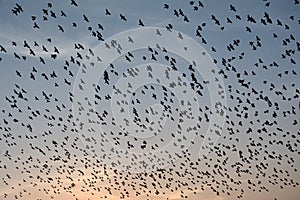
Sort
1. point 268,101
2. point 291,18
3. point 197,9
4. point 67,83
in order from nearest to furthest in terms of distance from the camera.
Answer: point 197,9 → point 291,18 → point 67,83 → point 268,101

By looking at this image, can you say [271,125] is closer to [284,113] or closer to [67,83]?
[284,113]

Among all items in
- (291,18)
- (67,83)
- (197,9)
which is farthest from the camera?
(67,83)

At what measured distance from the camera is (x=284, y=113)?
37156 mm

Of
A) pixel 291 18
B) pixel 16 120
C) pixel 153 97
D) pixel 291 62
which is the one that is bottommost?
pixel 16 120

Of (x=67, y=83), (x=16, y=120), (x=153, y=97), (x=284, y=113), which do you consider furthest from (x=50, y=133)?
(x=284, y=113)

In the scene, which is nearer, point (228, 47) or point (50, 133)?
point (228, 47)

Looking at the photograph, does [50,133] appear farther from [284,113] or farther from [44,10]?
[284,113]

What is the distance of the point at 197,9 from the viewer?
2842 cm

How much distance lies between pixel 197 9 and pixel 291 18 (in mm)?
6889

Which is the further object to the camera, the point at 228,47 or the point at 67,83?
the point at 67,83

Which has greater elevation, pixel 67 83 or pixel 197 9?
pixel 197 9

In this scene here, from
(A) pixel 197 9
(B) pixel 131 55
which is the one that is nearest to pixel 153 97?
(B) pixel 131 55

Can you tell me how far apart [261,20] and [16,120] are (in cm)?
2083

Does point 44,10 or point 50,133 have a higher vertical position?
point 44,10
